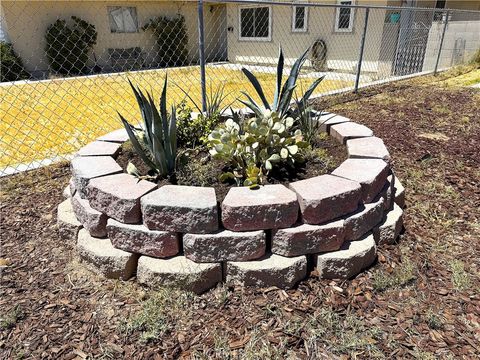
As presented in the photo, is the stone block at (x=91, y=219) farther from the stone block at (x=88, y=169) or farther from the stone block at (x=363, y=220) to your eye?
the stone block at (x=363, y=220)

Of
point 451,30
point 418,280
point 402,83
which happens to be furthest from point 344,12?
point 418,280

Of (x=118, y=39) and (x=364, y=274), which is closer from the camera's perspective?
(x=364, y=274)

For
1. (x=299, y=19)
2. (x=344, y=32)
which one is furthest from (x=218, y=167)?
(x=299, y=19)

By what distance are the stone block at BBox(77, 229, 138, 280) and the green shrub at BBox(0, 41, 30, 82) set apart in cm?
968

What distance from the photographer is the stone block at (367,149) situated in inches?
94.2

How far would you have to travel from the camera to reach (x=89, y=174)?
6.95 ft

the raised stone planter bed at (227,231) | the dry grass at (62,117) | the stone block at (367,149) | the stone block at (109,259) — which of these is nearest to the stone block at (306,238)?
the raised stone planter bed at (227,231)

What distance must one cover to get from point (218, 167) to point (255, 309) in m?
0.99

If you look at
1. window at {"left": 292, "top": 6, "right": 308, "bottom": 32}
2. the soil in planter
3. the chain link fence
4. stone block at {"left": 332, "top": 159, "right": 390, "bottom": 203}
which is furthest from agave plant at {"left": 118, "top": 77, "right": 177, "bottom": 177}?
window at {"left": 292, "top": 6, "right": 308, "bottom": 32}

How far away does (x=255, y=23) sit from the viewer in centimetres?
1326

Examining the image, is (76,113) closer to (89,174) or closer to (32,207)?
(32,207)

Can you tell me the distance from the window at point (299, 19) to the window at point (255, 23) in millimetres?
890

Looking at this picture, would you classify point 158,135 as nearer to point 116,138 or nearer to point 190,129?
point 190,129

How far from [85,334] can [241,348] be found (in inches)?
29.0
